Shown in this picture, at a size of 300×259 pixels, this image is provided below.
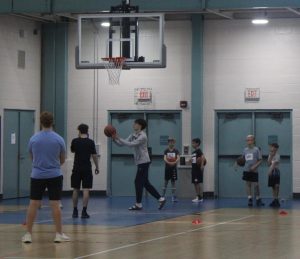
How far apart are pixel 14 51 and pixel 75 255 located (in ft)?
49.1

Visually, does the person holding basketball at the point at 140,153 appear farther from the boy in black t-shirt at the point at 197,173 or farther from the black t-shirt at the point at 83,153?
the boy in black t-shirt at the point at 197,173

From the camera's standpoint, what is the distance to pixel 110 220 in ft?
55.8

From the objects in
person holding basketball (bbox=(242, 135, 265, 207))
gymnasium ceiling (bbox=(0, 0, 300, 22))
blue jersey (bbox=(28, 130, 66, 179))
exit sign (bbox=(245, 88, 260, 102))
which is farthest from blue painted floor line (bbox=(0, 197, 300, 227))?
gymnasium ceiling (bbox=(0, 0, 300, 22))

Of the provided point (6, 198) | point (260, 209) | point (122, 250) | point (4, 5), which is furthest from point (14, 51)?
point (122, 250)

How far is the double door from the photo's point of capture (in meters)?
24.9

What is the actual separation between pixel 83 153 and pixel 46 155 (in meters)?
4.82

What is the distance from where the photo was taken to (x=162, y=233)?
1426 cm

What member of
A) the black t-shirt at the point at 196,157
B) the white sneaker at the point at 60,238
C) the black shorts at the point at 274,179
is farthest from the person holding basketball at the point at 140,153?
the white sneaker at the point at 60,238

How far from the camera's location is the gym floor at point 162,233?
11.6 metres

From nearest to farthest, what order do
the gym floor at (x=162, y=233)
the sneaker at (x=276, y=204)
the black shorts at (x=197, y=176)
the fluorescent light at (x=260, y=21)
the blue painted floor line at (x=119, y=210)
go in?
1. the gym floor at (x=162, y=233)
2. the blue painted floor line at (x=119, y=210)
3. the sneaker at (x=276, y=204)
4. the black shorts at (x=197, y=176)
5. the fluorescent light at (x=260, y=21)

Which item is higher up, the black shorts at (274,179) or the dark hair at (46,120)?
the dark hair at (46,120)

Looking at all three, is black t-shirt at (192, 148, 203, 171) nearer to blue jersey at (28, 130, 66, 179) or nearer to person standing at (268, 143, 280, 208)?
person standing at (268, 143, 280, 208)

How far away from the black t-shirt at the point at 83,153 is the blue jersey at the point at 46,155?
4642 millimetres

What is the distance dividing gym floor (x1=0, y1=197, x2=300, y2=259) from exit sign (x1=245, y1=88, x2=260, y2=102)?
5217 mm
